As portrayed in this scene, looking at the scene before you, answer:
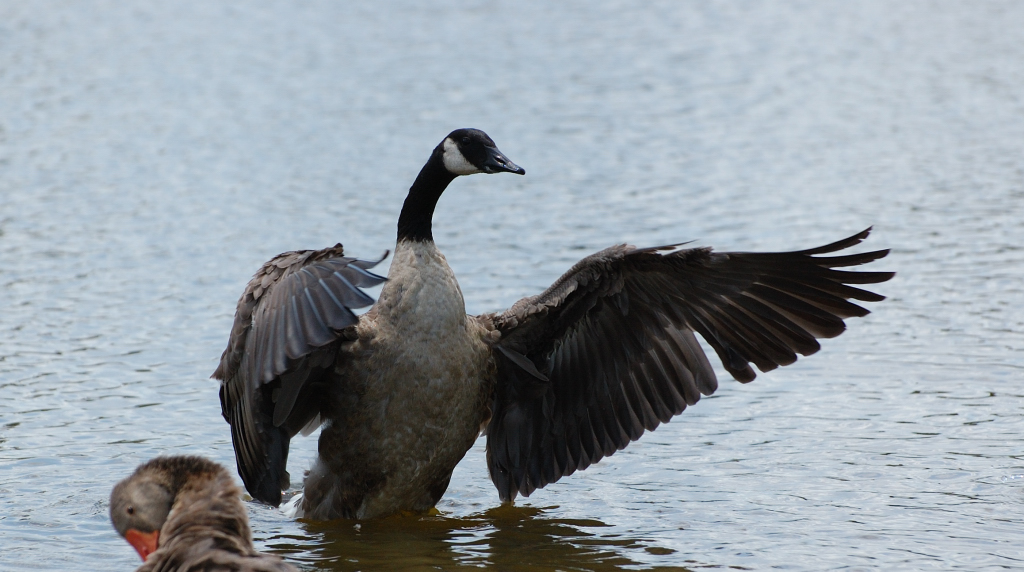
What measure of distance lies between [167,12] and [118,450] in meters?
25.4

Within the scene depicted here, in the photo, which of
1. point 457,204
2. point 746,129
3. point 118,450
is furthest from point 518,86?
point 118,450

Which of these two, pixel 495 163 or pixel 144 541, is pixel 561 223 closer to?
pixel 495 163

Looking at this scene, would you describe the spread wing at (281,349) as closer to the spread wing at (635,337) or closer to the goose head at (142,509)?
the goose head at (142,509)

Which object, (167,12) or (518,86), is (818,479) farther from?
(167,12)

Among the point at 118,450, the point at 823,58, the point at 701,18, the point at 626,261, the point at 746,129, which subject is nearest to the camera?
the point at 626,261

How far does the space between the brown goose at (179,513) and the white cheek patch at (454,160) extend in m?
2.99

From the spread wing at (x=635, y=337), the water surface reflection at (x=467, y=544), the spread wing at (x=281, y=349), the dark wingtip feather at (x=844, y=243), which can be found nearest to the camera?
the spread wing at (x=281, y=349)

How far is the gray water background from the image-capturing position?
23.2 ft

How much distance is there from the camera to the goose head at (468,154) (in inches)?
295

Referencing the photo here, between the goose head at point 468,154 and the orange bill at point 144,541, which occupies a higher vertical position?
the goose head at point 468,154

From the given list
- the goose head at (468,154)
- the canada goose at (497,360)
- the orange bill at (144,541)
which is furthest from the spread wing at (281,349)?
the goose head at (468,154)

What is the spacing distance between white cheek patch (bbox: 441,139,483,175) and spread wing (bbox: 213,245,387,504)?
4.27 ft

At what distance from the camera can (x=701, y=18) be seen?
30.6 metres

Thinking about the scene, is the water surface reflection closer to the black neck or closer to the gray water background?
the gray water background
